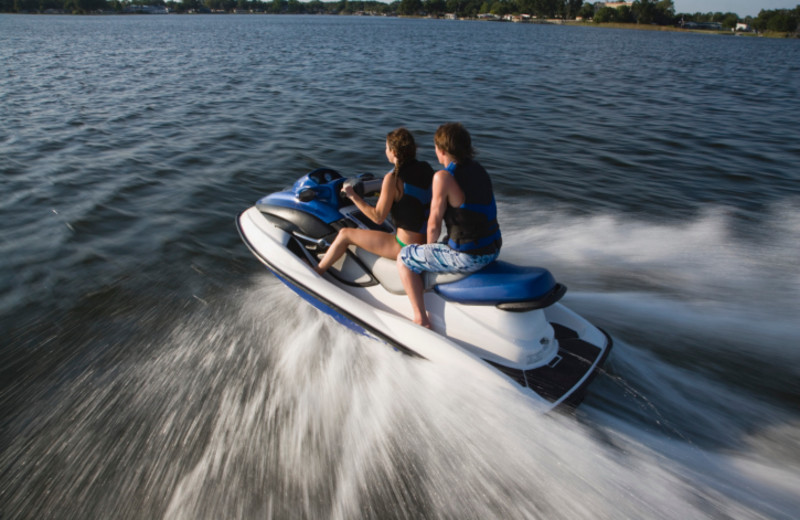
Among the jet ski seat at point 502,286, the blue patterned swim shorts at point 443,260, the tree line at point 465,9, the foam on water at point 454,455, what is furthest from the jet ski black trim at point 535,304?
the tree line at point 465,9

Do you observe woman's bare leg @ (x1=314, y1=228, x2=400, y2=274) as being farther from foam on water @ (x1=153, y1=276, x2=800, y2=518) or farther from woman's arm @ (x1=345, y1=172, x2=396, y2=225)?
foam on water @ (x1=153, y1=276, x2=800, y2=518)

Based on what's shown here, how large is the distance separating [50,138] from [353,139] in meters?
6.09

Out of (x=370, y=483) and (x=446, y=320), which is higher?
(x=446, y=320)

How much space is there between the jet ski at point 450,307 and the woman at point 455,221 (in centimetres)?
10

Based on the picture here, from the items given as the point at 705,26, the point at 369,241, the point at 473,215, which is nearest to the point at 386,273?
the point at 369,241

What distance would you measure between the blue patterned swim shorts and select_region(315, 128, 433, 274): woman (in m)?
0.24

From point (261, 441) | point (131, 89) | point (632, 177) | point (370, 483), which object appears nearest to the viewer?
point (370, 483)

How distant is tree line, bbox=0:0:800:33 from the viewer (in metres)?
94.6

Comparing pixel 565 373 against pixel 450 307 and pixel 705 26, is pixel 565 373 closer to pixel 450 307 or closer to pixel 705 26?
pixel 450 307

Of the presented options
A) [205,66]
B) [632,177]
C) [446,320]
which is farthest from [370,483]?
[205,66]

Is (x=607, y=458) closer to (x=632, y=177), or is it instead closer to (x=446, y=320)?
(x=446, y=320)

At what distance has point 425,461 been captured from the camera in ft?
10.1

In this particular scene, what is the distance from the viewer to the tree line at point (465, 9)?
9462cm

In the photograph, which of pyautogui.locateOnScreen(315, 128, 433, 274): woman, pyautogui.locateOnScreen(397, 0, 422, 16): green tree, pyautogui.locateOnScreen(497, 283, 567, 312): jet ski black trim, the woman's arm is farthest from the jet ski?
pyautogui.locateOnScreen(397, 0, 422, 16): green tree
